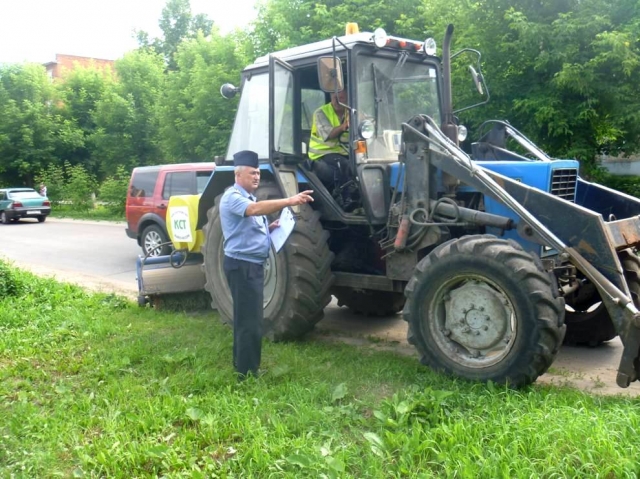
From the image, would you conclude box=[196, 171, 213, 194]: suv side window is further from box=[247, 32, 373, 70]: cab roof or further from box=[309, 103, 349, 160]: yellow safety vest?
box=[309, 103, 349, 160]: yellow safety vest

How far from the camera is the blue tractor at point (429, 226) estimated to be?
4.36 metres

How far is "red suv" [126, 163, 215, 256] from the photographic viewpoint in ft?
41.4

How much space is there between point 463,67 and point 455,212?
6.53m

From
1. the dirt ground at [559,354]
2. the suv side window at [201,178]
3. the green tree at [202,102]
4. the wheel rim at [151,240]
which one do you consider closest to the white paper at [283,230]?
the dirt ground at [559,354]

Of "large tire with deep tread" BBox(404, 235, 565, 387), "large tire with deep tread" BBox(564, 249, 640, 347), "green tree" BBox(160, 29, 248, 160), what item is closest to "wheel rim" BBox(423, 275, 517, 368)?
"large tire with deep tread" BBox(404, 235, 565, 387)

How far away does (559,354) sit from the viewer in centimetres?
565

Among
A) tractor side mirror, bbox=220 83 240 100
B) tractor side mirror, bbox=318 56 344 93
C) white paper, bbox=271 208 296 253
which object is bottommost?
white paper, bbox=271 208 296 253

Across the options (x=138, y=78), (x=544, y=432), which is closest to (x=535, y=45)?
(x=544, y=432)

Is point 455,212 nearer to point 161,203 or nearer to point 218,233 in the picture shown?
point 218,233

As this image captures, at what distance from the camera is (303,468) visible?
11.4 feet

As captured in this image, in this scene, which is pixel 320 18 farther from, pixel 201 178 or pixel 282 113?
pixel 282 113

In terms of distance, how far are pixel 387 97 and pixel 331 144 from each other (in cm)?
68

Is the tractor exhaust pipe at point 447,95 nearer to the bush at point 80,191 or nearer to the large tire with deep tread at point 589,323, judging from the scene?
the large tire with deep tread at point 589,323

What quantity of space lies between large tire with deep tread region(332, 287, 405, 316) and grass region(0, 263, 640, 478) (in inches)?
A: 50.9
